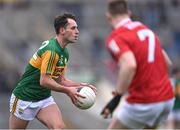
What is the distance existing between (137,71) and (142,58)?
157 mm

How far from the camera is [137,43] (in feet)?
26.9

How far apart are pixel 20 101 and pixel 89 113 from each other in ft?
42.4

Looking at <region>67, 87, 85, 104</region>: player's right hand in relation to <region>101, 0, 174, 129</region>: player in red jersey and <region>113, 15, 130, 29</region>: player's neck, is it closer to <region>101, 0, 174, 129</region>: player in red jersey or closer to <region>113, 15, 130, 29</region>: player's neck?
<region>101, 0, 174, 129</region>: player in red jersey

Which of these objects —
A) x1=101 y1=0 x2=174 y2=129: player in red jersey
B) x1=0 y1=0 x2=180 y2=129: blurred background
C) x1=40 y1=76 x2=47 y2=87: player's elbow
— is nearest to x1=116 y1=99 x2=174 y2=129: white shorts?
x1=101 y1=0 x2=174 y2=129: player in red jersey

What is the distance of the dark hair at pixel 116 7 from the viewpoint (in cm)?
819

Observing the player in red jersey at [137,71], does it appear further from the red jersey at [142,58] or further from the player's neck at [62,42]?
the player's neck at [62,42]

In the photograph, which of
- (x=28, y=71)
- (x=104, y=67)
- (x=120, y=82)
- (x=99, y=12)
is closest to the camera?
(x=120, y=82)

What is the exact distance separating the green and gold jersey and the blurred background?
1148 centimetres

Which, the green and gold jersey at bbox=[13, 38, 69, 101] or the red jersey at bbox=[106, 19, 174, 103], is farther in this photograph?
the green and gold jersey at bbox=[13, 38, 69, 101]

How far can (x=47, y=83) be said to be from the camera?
9531mm

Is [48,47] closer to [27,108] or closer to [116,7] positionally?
[27,108]

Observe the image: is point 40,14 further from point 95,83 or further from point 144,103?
point 144,103

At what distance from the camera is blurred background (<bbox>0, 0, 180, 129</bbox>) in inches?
911

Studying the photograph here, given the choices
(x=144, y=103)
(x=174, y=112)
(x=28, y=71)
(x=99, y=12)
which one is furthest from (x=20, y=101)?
(x=99, y=12)
